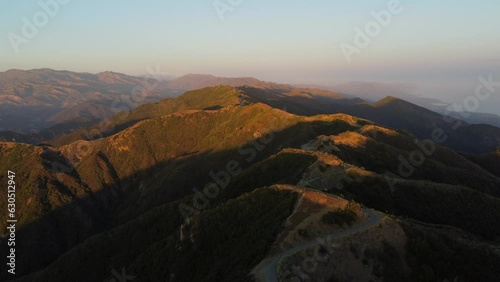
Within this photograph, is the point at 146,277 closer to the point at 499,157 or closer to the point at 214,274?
the point at 214,274

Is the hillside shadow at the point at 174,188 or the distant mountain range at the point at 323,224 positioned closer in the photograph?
the distant mountain range at the point at 323,224

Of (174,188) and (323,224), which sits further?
(174,188)

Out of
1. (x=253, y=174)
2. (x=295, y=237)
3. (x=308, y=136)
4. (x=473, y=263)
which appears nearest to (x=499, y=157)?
(x=308, y=136)

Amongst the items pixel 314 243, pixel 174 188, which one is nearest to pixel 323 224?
pixel 314 243

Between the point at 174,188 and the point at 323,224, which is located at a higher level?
the point at 323,224

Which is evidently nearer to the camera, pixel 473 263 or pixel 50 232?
pixel 473 263


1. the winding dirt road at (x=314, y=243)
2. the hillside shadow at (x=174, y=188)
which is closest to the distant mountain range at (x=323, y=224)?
the winding dirt road at (x=314, y=243)

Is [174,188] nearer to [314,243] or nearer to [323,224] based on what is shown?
[323,224]

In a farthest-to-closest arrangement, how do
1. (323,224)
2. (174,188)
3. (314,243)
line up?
(174,188)
(323,224)
(314,243)

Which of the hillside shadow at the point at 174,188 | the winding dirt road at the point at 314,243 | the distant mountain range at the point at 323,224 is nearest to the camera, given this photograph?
the winding dirt road at the point at 314,243

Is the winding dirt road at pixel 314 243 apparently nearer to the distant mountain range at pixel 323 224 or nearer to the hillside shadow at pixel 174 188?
the distant mountain range at pixel 323 224

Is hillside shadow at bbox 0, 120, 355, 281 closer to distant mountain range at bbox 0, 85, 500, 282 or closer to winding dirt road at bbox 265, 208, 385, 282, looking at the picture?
distant mountain range at bbox 0, 85, 500, 282
